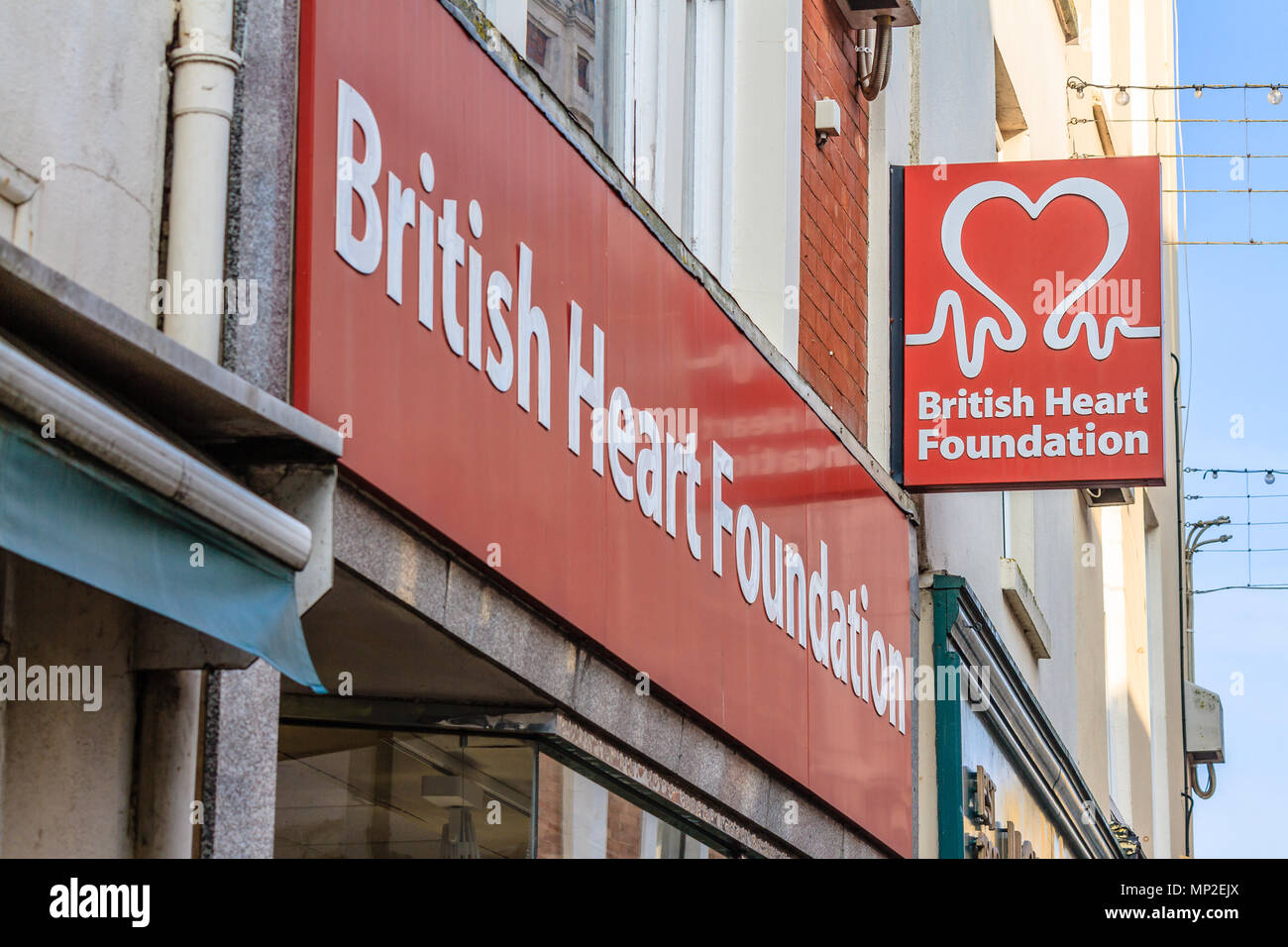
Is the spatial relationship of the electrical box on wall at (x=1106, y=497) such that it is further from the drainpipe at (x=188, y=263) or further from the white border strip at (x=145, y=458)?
the white border strip at (x=145, y=458)

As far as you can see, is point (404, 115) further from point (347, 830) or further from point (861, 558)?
point (861, 558)

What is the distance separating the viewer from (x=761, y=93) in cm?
816

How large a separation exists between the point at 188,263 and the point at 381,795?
7.47ft

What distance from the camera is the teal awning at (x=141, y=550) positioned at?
9.43 ft

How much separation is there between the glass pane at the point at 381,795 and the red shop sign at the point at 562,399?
22.4 inches

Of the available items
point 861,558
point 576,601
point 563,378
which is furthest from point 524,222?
point 861,558

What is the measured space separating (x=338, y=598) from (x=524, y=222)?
1.20 m

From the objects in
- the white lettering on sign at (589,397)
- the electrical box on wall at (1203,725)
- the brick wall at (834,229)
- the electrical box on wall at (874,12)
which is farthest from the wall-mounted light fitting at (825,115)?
the electrical box on wall at (1203,725)

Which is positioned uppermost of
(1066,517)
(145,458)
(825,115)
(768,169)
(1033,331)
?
(825,115)

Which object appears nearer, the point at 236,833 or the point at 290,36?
the point at 236,833

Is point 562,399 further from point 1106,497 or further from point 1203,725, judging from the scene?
point 1203,725

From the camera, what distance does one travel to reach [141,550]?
3129mm

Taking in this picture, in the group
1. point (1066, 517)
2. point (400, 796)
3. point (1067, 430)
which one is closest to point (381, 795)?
point (400, 796)

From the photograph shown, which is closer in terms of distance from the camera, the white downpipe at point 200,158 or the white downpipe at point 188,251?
the white downpipe at point 188,251
